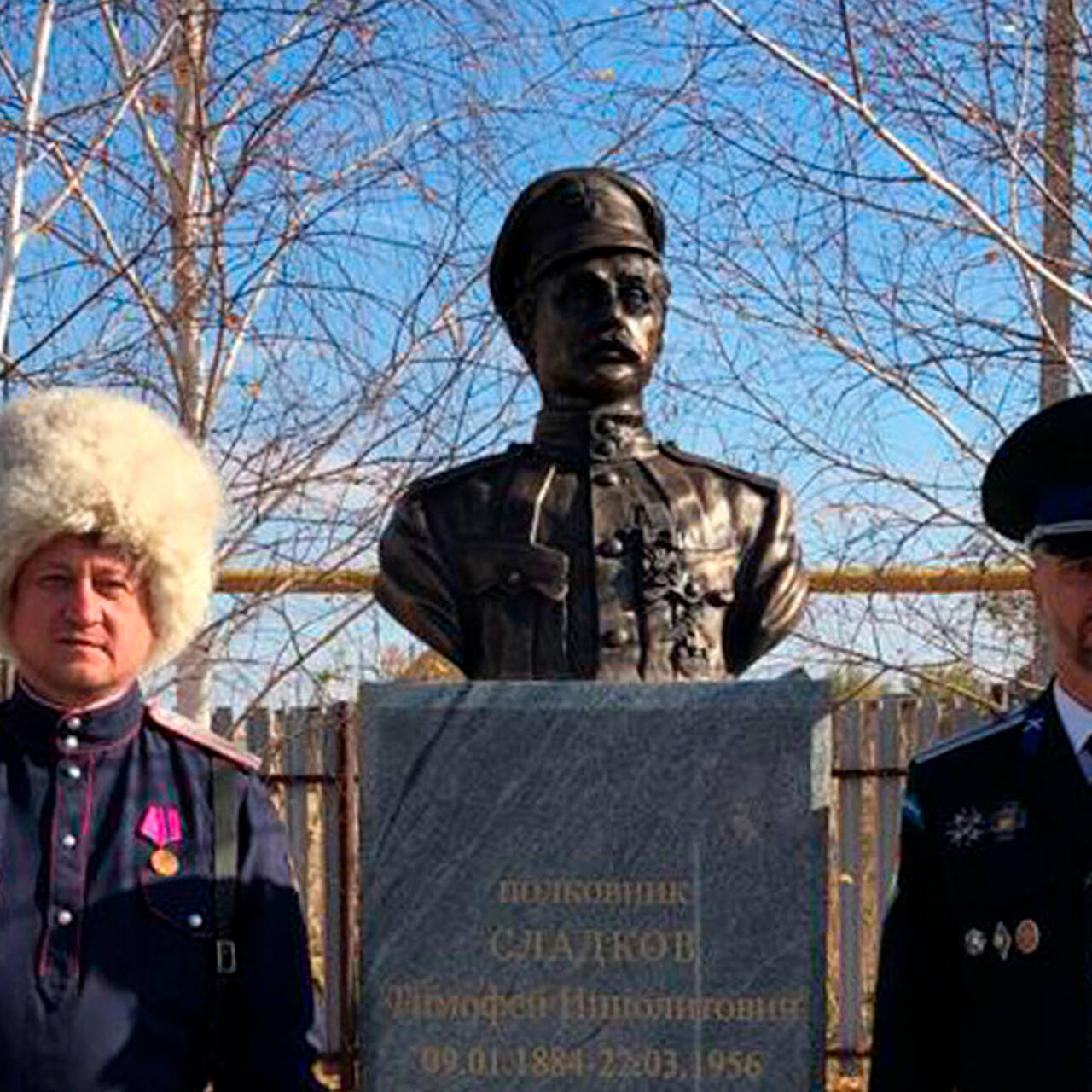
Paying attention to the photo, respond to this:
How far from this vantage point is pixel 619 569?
12.9 feet

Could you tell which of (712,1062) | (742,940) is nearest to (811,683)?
(742,940)

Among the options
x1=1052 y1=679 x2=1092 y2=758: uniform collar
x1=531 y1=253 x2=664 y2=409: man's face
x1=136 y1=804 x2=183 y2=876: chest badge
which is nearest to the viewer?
x1=1052 y1=679 x2=1092 y2=758: uniform collar

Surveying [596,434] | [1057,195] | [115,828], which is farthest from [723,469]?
[1057,195]

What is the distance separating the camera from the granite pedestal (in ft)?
11.4

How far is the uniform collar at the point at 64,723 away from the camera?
3.13 metres

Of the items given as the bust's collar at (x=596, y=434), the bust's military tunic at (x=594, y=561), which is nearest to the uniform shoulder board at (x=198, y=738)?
the bust's military tunic at (x=594, y=561)

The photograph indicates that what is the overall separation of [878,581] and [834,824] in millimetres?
1202

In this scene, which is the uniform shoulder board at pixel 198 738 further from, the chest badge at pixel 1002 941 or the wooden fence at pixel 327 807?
the wooden fence at pixel 327 807

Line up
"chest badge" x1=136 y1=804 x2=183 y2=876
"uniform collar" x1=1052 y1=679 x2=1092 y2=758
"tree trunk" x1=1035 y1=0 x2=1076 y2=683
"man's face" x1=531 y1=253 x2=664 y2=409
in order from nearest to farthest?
1. "uniform collar" x1=1052 y1=679 x2=1092 y2=758
2. "chest badge" x1=136 y1=804 x2=183 y2=876
3. "man's face" x1=531 y1=253 x2=664 y2=409
4. "tree trunk" x1=1035 y1=0 x2=1076 y2=683

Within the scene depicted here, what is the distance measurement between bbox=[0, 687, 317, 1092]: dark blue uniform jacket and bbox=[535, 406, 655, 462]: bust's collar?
1.18m

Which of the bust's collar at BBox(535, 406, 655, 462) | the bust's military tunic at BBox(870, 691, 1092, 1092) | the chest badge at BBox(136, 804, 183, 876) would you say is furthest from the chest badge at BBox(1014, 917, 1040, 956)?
the bust's collar at BBox(535, 406, 655, 462)

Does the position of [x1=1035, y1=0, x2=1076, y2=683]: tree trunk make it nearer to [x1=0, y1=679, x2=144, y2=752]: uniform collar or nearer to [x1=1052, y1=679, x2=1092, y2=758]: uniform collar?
[x1=1052, y1=679, x2=1092, y2=758]: uniform collar

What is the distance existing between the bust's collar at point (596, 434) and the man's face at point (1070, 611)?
1241 mm

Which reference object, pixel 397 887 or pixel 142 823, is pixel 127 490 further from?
pixel 397 887
